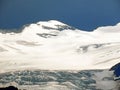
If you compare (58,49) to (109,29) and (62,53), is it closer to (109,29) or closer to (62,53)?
(62,53)

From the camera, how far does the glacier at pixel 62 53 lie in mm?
75375

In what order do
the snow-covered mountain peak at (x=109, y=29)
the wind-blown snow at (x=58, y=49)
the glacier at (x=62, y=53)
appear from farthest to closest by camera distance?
1. the snow-covered mountain peak at (x=109, y=29)
2. the wind-blown snow at (x=58, y=49)
3. the glacier at (x=62, y=53)

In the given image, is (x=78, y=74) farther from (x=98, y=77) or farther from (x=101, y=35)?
(x=101, y=35)

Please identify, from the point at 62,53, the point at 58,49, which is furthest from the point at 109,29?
the point at 58,49

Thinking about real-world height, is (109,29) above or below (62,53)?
above

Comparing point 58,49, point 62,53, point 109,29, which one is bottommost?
point 62,53

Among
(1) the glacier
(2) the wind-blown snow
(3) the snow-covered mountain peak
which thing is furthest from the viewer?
(3) the snow-covered mountain peak

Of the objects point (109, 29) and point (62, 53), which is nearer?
point (62, 53)

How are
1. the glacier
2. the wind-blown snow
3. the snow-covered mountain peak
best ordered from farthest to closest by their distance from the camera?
the snow-covered mountain peak, the wind-blown snow, the glacier

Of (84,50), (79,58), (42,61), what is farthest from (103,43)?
(42,61)

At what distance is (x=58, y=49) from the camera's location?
103750 mm

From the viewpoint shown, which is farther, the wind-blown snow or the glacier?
the wind-blown snow

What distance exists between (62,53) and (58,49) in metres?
6.26

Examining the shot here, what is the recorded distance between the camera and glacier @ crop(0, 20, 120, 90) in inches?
2968
